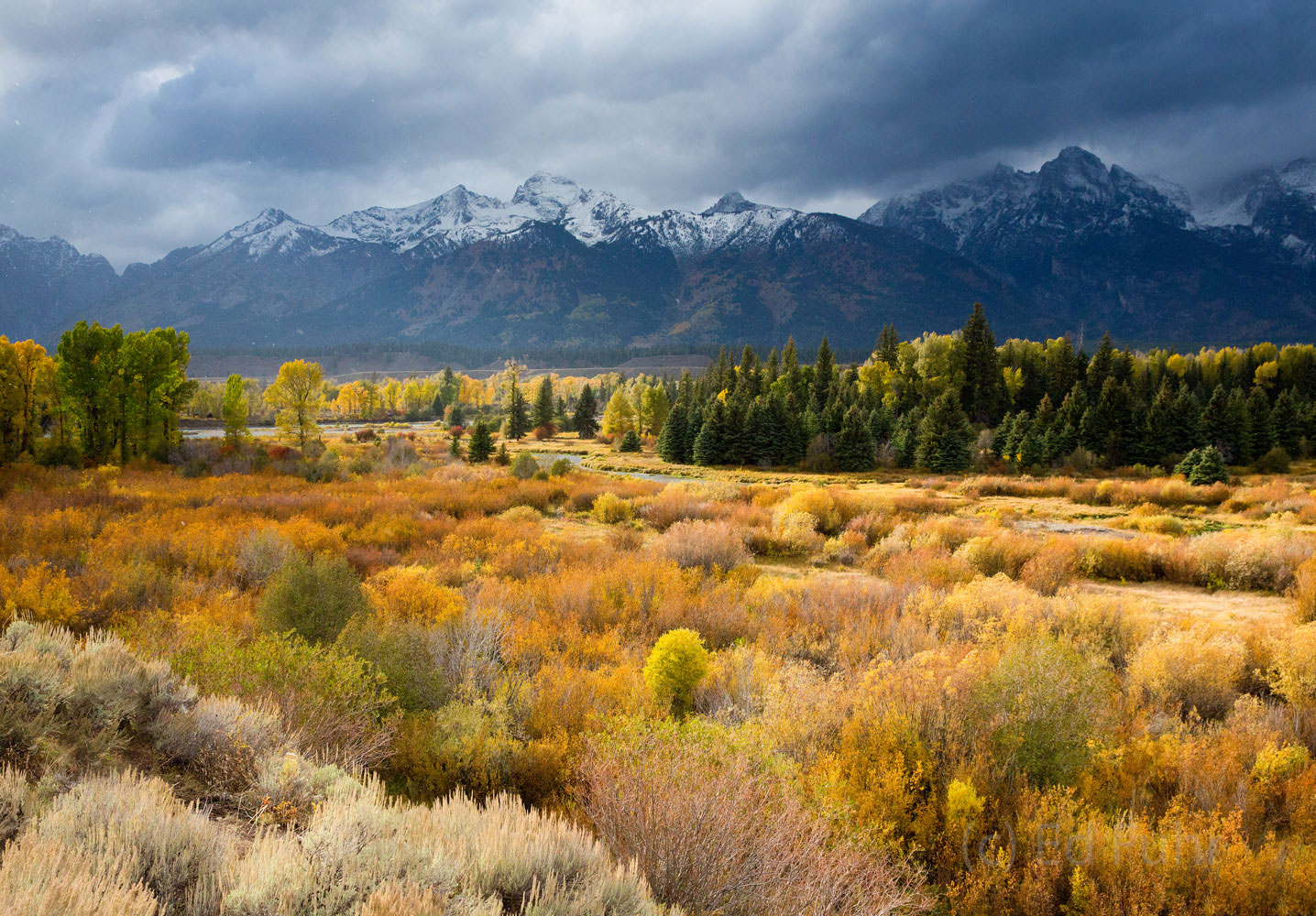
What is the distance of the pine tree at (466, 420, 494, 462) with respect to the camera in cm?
4553

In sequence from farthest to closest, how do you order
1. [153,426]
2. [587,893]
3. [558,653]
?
[153,426], [558,653], [587,893]

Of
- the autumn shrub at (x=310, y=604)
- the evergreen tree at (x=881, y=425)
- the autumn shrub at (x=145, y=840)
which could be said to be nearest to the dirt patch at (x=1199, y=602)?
the autumn shrub at (x=310, y=604)

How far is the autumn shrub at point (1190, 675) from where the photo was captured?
22.3 ft

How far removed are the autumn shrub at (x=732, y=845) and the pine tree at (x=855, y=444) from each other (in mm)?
49540

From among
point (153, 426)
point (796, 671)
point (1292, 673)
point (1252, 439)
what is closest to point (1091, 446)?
point (1252, 439)

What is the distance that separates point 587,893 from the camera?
2.69 metres

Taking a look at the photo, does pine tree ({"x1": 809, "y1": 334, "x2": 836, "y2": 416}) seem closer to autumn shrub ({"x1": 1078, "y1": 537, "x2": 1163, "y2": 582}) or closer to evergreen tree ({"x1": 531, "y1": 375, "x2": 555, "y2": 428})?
evergreen tree ({"x1": 531, "y1": 375, "x2": 555, "y2": 428})

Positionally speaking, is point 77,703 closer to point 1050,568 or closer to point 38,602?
point 38,602

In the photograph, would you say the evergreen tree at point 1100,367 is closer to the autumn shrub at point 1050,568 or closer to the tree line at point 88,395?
the autumn shrub at point 1050,568

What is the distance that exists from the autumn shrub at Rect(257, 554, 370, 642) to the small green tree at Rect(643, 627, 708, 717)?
383 centimetres

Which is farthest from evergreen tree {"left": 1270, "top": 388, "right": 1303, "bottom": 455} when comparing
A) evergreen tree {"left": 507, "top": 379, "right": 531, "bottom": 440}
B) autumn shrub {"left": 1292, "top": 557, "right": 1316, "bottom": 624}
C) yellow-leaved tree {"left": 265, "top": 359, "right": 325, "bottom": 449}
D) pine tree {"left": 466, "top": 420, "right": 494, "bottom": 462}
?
evergreen tree {"left": 507, "top": 379, "right": 531, "bottom": 440}

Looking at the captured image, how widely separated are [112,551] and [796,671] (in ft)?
37.5

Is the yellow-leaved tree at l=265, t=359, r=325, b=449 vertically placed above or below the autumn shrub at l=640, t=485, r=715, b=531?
above

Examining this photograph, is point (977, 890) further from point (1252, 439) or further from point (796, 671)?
point (1252, 439)
